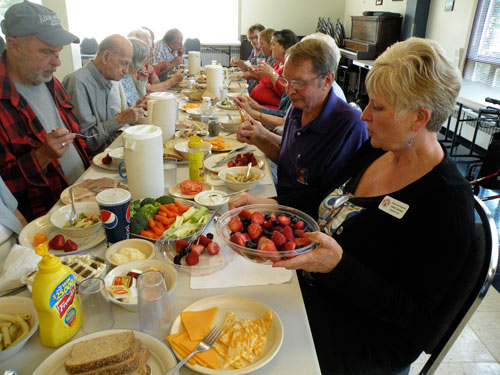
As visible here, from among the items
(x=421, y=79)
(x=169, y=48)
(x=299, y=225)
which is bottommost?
(x=299, y=225)

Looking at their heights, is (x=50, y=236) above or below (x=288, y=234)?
below

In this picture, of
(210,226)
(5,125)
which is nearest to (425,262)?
(210,226)

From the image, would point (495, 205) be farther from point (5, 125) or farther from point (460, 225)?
point (5, 125)

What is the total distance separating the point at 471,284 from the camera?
3.47 feet

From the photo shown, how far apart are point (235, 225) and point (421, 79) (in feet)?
2.28

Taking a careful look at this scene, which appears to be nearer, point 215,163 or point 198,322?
point 198,322

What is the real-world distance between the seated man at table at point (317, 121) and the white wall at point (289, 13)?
25.1 ft

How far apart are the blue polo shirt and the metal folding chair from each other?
0.73 metres

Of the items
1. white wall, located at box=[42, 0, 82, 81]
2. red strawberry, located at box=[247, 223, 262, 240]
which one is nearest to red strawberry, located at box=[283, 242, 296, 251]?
red strawberry, located at box=[247, 223, 262, 240]

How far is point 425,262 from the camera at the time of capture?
103cm

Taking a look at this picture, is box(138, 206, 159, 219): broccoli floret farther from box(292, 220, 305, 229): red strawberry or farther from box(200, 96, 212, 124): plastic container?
box(200, 96, 212, 124): plastic container

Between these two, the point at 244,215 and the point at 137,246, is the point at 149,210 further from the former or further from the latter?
the point at 244,215

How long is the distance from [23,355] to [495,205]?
148 inches

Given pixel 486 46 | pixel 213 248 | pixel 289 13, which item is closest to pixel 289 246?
pixel 213 248
